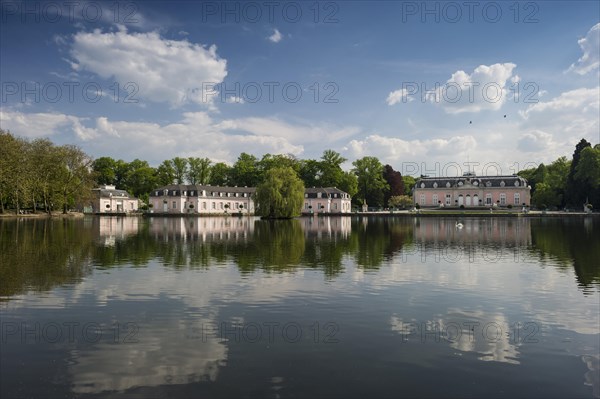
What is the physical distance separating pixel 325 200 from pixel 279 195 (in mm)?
33930

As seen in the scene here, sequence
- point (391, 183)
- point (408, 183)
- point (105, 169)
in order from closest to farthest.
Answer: point (105, 169) < point (391, 183) < point (408, 183)

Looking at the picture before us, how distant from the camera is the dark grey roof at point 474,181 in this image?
105406mm

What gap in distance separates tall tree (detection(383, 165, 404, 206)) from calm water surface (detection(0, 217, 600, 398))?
325ft

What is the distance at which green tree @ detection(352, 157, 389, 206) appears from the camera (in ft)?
351

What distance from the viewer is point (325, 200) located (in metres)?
101

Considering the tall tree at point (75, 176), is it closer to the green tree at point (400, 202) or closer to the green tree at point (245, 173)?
the green tree at point (245, 173)

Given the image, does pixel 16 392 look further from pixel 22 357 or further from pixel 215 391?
pixel 215 391

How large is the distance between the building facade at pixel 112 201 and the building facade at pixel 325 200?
3920 cm

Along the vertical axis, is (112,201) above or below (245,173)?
below

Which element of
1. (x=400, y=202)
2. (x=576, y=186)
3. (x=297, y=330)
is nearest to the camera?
(x=297, y=330)

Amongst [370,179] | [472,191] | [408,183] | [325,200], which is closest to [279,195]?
[325,200]

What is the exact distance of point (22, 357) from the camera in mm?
7648

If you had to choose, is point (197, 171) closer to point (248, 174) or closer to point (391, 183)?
point (248, 174)

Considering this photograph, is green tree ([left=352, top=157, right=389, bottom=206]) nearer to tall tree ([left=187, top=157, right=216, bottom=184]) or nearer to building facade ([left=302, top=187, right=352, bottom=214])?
building facade ([left=302, top=187, right=352, bottom=214])
